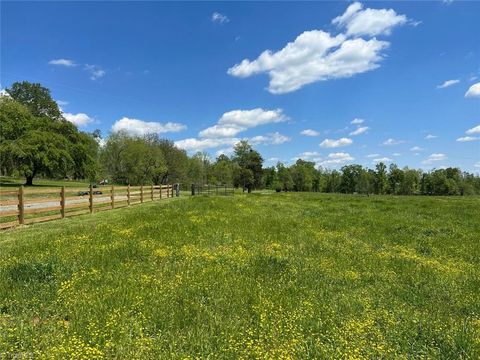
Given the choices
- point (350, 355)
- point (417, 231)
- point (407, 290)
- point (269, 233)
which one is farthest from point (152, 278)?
point (417, 231)

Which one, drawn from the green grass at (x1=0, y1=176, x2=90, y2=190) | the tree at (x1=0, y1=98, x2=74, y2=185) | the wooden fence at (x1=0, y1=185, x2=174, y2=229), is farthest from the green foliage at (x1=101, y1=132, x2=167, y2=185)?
the wooden fence at (x1=0, y1=185, x2=174, y2=229)

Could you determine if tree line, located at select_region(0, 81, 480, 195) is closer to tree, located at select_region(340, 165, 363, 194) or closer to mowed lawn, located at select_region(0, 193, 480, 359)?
tree, located at select_region(340, 165, 363, 194)

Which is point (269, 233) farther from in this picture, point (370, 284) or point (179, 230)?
point (370, 284)

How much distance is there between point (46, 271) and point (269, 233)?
314 inches

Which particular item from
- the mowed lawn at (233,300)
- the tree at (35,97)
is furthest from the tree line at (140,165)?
the mowed lawn at (233,300)

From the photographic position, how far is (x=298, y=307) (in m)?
5.71

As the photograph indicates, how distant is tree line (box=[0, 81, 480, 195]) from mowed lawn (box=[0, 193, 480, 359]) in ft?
147

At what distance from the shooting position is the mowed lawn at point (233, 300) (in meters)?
4.47

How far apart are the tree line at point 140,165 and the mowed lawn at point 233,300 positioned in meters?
44.7

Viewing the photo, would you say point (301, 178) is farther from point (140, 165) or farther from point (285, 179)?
point (140, 165)

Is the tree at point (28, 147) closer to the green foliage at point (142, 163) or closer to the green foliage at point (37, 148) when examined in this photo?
the green foliage at point (37, 148)

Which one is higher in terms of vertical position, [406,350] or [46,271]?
[46,271]

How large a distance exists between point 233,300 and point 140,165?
7003cm

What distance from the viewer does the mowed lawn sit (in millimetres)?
4473
